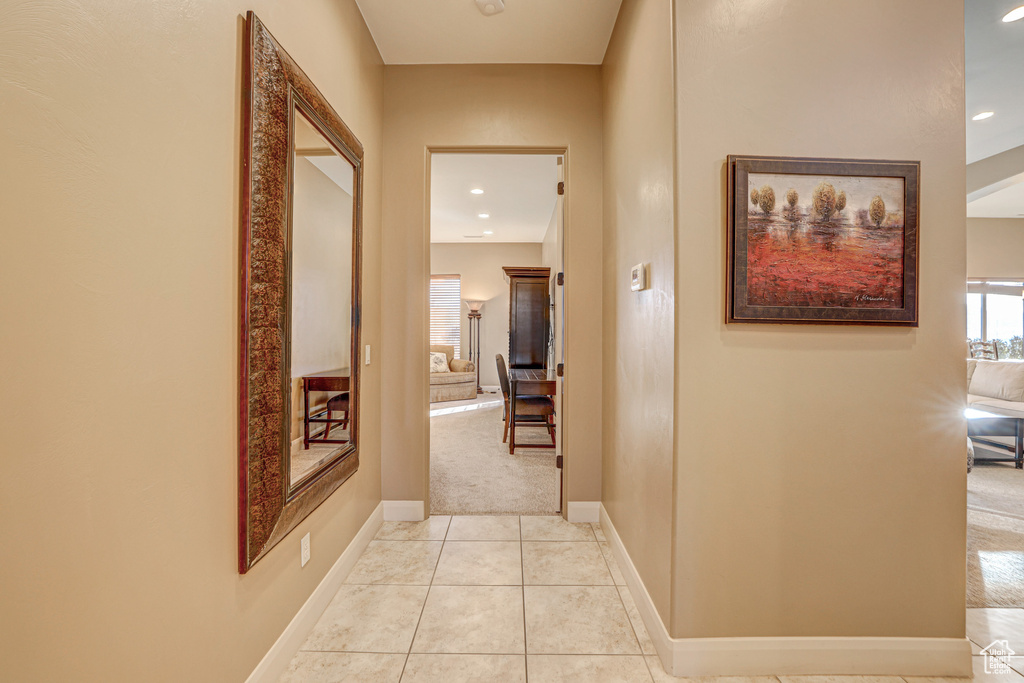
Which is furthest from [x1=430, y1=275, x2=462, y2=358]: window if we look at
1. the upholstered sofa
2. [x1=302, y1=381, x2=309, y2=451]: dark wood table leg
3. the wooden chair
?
the wooden chair

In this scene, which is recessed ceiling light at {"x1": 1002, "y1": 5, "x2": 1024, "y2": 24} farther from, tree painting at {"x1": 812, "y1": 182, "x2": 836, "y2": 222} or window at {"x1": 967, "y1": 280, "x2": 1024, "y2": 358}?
window at {"x1": 967, "y1": 280, "x2": 1024, "y2": 358}

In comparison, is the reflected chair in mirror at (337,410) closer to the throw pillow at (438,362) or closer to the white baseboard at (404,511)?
the white baseboard at (404,511)

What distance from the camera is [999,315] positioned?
7.11 m

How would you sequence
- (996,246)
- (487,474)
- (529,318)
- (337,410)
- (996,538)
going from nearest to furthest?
1. (337,410)
2. (996,538)
3. (487,474)
4. (529,318)
5. (996,246)

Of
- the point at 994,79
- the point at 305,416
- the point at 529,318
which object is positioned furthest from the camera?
the point at 529,318

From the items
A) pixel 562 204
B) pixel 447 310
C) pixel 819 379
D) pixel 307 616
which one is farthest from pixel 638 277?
pixel 447 310

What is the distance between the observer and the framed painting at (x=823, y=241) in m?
1.58

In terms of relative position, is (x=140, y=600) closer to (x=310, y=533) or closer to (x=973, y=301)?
(x=310, y=533)

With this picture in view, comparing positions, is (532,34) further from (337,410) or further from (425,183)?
(337,410)

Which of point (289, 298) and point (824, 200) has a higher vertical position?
point (824, 200)

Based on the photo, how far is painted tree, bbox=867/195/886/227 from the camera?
161 centimetres

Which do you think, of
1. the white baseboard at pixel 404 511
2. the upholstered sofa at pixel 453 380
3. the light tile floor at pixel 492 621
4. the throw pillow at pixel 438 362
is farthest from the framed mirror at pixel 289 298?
the throw pillow at pixel 438 362

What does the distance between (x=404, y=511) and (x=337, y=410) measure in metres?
1.10

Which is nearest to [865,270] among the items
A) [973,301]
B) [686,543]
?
[686,543]
